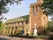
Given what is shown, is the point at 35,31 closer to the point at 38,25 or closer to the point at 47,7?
the point at 38,25

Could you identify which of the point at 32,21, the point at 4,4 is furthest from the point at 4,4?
the point at 32,21

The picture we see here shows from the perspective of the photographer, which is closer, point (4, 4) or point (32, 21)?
point (32, 21)

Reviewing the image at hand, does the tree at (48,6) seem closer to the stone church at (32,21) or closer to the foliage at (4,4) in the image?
the stone church at (32,21)

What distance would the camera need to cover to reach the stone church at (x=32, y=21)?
5.91 metres

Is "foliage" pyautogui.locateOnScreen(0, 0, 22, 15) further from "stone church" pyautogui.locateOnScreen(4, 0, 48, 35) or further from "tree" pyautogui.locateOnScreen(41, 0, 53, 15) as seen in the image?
"tree" pyautogui.locateOnScreen(41, 0, 53, 15)

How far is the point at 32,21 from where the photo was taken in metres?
6.00

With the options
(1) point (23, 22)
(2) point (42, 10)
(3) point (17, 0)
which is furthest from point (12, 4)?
(2) point (42, 10)

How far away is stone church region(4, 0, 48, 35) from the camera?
5.91 metres

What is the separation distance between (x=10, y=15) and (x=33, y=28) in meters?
1.07

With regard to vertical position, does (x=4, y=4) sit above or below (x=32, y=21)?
above

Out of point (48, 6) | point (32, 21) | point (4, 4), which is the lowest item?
point (32, 21)

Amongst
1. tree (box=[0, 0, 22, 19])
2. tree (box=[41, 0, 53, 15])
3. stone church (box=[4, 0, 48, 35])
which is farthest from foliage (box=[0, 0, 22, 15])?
tree (box=[41, 0, 53, 15])

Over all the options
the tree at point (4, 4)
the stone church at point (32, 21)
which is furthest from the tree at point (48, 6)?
the tree at point (4, 4)

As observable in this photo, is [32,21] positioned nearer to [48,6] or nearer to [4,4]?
[48,6]
